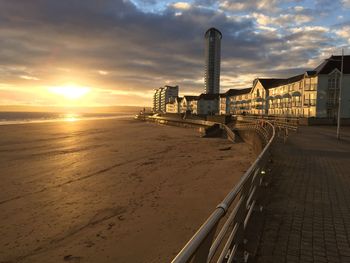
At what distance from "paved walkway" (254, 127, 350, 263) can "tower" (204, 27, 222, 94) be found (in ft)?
575

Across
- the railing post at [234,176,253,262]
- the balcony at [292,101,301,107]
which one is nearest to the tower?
the balcony at [292,101,301,107]

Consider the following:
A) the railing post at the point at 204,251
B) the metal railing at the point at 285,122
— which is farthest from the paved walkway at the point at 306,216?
the metal railing at the point at 285,122

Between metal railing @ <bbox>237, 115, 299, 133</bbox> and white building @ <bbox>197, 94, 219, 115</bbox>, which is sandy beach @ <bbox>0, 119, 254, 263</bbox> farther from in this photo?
white building @ <bbox>197, 94, 219, 115</bbox>

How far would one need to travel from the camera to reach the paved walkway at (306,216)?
4.66 metres

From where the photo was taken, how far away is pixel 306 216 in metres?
6.30

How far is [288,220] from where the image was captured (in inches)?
238

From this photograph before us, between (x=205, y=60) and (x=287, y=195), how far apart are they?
629 feet

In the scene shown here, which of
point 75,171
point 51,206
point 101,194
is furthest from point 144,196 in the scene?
point 75,171

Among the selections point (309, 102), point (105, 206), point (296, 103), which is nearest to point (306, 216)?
point (105, 206)

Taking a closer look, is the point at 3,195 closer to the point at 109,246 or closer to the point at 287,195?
the point at 109,246

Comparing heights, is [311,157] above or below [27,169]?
above

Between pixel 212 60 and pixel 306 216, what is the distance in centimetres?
18963

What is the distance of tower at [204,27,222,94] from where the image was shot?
184 metres

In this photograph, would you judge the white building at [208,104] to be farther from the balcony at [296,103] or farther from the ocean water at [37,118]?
the balcony at [296,103]
